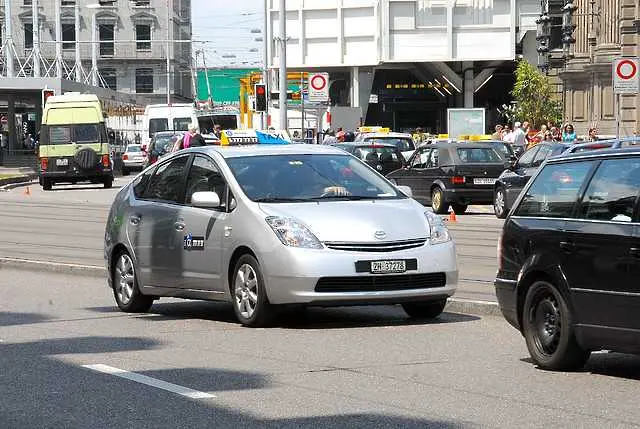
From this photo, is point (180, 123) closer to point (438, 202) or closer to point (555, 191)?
point (438, 202)

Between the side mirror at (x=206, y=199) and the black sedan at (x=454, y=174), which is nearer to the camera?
the side mirror at (x=206, y=199)

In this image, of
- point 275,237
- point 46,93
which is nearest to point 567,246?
point 275,237

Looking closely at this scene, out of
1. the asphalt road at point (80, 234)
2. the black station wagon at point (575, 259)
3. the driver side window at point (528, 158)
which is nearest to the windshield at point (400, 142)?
the asphalt road at point (80, 234)

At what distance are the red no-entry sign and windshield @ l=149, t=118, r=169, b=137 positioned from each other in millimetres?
37911

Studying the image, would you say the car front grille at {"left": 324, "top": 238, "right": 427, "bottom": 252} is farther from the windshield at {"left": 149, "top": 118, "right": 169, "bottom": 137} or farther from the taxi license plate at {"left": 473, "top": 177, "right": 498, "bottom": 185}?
the windshield at {"left": 149, "top": 118, "right": 169, "bottom": 137}

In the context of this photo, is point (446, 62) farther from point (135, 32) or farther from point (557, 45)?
point (135, 32)

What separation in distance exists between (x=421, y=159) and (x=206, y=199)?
1944 centimetres

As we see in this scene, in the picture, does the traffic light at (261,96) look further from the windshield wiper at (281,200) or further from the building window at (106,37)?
the building window at (106,37)

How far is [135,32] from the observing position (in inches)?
5487

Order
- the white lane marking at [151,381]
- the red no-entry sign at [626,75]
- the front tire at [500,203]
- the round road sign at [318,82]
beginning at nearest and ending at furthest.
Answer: the white lane marking at [151,381] < the front tire at [500,203] < the red no-entry sign at [626,75] < the round road sign at [318,82]

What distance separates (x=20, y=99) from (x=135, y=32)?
66.0 metres

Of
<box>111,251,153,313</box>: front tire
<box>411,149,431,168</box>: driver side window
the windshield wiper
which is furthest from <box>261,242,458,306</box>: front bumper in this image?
<box>411,149,431,168</box>: driver side window

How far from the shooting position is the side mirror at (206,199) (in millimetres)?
12875

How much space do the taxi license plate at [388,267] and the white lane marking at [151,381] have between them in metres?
2.68
